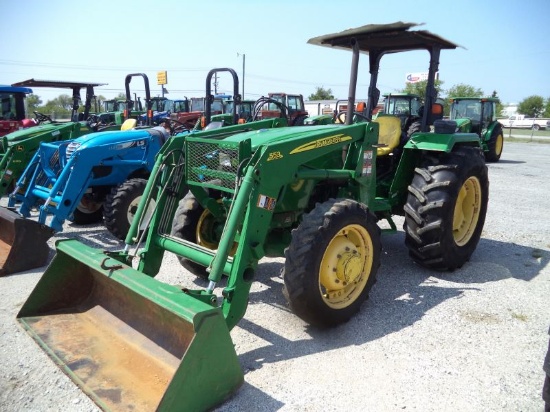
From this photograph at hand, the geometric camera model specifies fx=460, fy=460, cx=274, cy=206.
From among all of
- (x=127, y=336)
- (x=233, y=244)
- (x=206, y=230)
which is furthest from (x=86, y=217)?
(x=127, y=336)

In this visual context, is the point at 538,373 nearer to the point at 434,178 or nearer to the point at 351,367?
the point at 351,367

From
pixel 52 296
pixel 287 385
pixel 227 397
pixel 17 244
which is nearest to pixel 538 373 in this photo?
pixel 287 385

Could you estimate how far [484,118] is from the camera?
51.9 ft

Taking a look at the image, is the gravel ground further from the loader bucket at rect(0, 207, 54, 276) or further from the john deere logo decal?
the john deere logo decal

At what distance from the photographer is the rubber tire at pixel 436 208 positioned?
174 inches

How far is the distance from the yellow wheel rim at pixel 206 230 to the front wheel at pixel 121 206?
1.98 metres

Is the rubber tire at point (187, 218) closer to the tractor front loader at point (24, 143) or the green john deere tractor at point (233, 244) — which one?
the green john deere tractor at point (233, 244)

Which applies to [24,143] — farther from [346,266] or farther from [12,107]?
[12,107]

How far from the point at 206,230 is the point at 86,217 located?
338 cm

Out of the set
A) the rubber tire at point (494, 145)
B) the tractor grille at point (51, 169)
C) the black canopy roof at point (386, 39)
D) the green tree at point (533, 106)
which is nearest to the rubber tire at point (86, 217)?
the tractor grille at point (51, 169)

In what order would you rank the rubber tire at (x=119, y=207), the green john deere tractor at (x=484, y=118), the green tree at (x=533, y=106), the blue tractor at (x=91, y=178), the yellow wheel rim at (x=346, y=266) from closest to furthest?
the yellow wheel rim at (x=346, y=266)
the blue tractor at (x=91, y=178)
the rubber tire at (x=119, y=207)
the green john deere tractor at (x=484, y=118)
the green tree at (x=533, y=106)

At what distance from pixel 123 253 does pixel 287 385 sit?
161 centimetres

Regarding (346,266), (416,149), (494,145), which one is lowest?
(346,266)

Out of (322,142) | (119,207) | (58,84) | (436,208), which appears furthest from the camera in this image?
(58,84)
